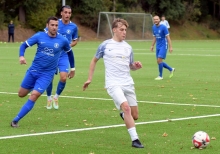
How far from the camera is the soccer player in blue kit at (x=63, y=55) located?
44.7 feet

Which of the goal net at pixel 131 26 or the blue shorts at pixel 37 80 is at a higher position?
the blue shorts at pixel 37 80

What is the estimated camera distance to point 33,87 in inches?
459

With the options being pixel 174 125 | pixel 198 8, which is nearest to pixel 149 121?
pixel 174 125

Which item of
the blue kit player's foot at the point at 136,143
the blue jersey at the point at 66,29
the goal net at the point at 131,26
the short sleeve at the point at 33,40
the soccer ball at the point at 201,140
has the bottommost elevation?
the goal net at the point at 131,26

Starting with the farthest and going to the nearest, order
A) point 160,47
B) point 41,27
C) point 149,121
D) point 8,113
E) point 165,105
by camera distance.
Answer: point 41,27 → point 160,47 → point 165,105 → point 8,113 → point 149,121

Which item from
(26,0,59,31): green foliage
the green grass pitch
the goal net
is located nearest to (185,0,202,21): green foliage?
the goal net

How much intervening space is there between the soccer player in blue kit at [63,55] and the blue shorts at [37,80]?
6.27 ft

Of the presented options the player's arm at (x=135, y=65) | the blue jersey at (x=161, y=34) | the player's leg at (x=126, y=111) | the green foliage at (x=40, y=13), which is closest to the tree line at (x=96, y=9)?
the green foliage at (x=40, y=13)

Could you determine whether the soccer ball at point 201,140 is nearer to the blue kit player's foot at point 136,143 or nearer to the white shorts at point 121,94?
the blue kit player's foot at point 136,143

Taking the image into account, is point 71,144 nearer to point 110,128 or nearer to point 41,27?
point 110,128

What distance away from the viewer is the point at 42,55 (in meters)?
11.5

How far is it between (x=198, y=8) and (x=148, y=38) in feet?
78.3

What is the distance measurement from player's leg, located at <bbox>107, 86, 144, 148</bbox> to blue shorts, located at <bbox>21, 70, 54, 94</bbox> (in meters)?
2.09

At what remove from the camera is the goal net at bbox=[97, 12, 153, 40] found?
65000 mm
